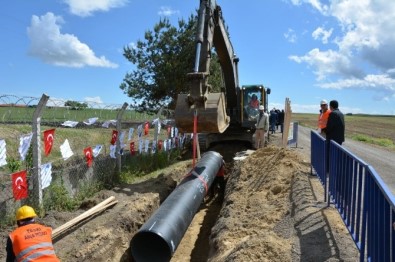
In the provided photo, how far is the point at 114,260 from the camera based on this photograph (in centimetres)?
723

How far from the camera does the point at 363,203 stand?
4684mm

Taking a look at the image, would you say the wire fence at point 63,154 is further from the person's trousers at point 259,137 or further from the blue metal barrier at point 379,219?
the blue metal barrier at point 379,219

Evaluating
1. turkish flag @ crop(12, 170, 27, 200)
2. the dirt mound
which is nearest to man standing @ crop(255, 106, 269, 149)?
the dirt mound

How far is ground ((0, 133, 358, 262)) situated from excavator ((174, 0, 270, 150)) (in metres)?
1.76

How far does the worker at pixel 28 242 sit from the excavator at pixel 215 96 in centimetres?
515

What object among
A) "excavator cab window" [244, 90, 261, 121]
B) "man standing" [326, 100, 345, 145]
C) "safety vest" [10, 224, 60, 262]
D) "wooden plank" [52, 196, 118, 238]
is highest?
"excavator cab window" [244, 90, 261, 121]

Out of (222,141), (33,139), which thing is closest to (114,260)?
(33,139)

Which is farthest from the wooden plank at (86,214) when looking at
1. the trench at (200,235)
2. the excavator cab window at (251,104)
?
the excavator cab window at (251,104)

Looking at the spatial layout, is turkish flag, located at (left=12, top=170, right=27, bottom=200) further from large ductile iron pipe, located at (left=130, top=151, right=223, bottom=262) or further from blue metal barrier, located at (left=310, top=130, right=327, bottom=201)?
blue metal barrier, located at (left=310, top=130, right=327, bottom=201)

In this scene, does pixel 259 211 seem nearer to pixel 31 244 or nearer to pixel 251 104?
pixel 31 244

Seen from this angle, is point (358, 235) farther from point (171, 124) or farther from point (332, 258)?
point (171, 124)

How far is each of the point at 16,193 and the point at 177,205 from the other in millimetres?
2686

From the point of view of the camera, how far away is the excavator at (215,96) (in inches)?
371

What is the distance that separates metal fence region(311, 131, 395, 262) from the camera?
3672 mm
